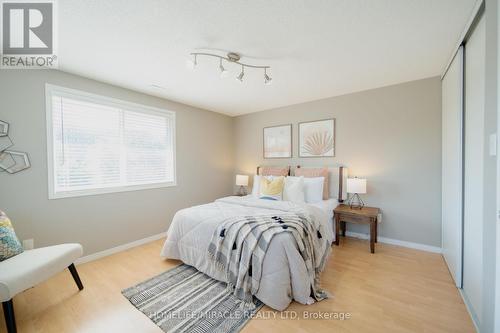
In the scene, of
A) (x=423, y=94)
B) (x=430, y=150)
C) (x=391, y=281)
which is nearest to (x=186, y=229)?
(x=391, y=281)

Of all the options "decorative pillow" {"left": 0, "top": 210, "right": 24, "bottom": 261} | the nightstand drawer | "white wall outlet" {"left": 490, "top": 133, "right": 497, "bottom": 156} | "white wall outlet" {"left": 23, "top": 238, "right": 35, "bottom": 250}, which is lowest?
"white wall outlet" {"left": 23, "top": 238, "right": 35, "bottom": 250}

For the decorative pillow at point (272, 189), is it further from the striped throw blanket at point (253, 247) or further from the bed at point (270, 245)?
the striped throw blanket at point (253, 247)

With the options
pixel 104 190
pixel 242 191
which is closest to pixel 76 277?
pixel 104 190

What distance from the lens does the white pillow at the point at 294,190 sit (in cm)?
317

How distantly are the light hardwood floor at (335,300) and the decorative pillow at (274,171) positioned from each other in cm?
172

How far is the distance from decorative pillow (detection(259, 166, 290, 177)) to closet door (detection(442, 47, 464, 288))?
2.21 meters

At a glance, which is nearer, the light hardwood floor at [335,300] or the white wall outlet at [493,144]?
the white wall outlet at [493,144]

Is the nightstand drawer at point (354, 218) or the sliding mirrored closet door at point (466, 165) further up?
the sliding mirrored closet door at point (466, 165)

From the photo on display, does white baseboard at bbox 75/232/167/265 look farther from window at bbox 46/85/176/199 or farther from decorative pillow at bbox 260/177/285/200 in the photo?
decorative pillow at bbox 260/177/285/200

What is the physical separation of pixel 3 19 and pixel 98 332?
8.23ft

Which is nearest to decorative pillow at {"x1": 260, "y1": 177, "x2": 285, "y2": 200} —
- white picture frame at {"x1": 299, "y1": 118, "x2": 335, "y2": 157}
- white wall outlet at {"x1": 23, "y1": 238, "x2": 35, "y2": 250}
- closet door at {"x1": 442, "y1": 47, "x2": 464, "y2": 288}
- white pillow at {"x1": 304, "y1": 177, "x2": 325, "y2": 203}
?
white pillow at {"x1": 304, "y1": 177, "x2": 325, "y2": 203}

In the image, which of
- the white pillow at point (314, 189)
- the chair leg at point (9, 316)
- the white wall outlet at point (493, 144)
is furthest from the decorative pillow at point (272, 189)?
the chair leg at point (9, 316)

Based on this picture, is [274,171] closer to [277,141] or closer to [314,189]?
[277,141]

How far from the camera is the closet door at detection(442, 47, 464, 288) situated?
74.1 inches
